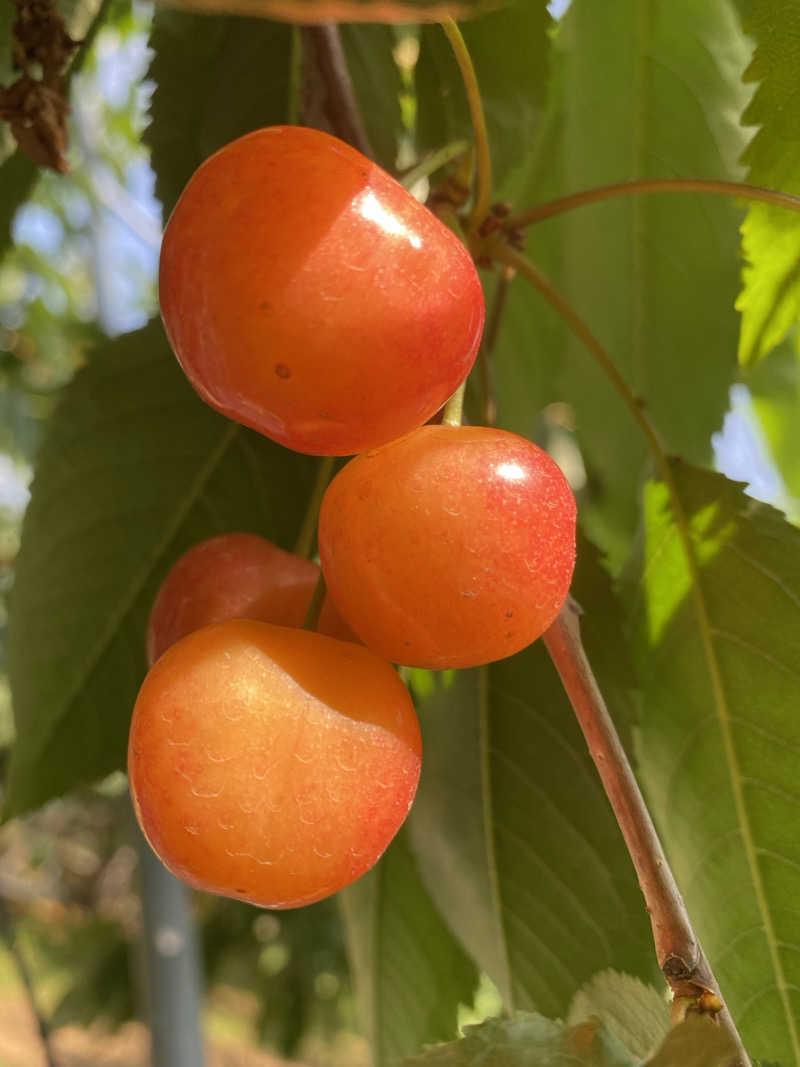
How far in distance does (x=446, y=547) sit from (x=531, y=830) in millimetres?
348

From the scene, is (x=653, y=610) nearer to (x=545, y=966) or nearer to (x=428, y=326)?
(x=545, y=966)

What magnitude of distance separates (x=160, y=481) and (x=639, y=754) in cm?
36

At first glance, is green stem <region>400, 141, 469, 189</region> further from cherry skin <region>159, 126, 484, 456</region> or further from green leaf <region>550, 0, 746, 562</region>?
green leaf <region>550, 0, 746, 562</region>

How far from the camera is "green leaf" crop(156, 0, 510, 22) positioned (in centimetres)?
27

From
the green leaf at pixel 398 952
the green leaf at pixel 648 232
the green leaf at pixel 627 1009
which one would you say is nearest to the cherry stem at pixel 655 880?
the green leaf at pixel 627 1009

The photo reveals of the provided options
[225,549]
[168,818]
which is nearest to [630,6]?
[225,549]

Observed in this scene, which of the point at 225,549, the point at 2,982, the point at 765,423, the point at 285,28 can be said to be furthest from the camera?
the point at 2,982

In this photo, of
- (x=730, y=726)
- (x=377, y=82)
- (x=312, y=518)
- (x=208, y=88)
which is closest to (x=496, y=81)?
(x=377, y=82)

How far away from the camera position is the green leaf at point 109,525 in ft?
2.08

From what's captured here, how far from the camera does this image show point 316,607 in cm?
44

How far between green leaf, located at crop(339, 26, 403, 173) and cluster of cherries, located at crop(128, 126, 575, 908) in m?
0.37

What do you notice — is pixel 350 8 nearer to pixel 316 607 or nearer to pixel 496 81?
pixel 316 607

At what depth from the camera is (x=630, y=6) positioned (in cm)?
94

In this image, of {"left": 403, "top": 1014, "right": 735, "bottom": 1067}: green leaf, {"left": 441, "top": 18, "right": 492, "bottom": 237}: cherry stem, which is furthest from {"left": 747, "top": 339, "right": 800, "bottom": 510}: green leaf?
{"left": 403, "top": 1014, "right": 735, "bottom": 1067}: green leaf
